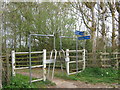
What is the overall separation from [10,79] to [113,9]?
6.15 m

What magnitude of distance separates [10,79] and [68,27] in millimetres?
5138

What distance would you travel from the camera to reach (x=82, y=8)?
27.1ft

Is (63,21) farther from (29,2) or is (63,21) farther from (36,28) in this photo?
(29,2)

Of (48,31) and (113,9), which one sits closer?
(113,9)

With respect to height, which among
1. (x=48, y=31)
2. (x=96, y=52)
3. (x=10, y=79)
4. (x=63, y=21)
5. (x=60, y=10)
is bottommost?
(x=10, y=79)

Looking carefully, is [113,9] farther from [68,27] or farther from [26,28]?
[26,28]

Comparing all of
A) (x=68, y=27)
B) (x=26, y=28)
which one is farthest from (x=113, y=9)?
(x=26, y=28)

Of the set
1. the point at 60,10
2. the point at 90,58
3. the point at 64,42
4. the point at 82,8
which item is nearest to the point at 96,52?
the point at 90,58

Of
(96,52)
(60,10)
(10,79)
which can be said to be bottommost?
(10,79)

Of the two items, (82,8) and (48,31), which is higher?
(82,8)

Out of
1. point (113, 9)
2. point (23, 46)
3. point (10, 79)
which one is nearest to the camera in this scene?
point (10, 79)

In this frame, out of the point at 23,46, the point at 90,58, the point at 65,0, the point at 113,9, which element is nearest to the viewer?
the point at 90,58

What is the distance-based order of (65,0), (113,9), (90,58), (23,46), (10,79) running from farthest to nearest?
(23,46)
(65,0)
(113,9)
(90,58)
(10,79)

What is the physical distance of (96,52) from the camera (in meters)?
7.18
